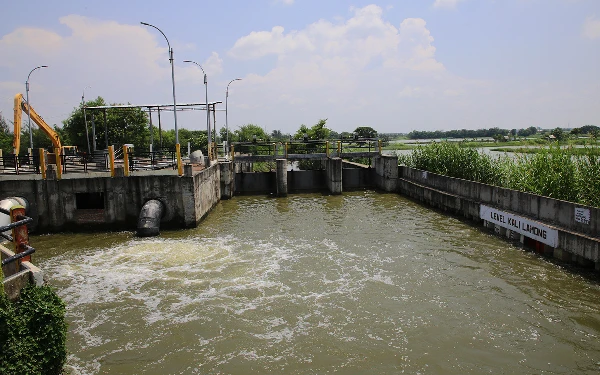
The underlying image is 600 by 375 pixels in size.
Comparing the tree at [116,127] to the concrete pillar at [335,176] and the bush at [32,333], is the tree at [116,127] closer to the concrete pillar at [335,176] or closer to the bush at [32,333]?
the concrete pillar at [335,176]

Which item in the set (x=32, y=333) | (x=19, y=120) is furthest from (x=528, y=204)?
(x=19, y=120)

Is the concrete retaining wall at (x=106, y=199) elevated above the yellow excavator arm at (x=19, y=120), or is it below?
below

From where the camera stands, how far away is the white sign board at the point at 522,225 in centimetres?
1369

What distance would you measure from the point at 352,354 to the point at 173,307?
4824mm

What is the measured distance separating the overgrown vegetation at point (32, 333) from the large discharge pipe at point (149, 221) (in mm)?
11023

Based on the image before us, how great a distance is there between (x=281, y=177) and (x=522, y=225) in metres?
16.6

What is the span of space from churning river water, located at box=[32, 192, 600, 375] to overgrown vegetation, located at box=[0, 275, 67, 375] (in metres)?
1.56

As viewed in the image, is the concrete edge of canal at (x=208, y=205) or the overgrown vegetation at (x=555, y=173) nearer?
the concrete edge of canal at (x=208, y=205)

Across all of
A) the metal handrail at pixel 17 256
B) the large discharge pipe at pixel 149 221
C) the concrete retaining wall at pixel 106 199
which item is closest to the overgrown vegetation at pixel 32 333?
the metal handrail at pixel 17 256

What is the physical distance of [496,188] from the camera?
17.6 m

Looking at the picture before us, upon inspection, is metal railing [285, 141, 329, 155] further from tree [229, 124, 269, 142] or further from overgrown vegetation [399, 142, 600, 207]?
tree [229, 124, 269, 142]

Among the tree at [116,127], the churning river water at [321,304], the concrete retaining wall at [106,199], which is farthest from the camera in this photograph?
the tree at [116,127]

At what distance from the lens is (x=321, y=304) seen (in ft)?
34.8

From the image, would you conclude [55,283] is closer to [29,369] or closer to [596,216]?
[29,369]
